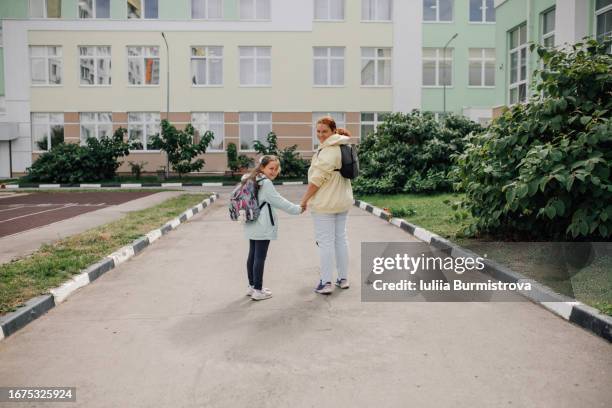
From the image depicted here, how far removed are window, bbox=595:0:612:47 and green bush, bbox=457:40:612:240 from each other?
7.59 m

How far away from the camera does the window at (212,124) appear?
34.0 m

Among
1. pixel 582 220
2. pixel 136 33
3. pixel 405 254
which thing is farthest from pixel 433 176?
pixel 136 33

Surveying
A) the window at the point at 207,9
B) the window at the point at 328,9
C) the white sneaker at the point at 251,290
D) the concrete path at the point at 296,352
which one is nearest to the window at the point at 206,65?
the window at the point at 207,9

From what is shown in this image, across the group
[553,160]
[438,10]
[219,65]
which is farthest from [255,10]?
[553,160]

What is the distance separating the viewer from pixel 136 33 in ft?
110

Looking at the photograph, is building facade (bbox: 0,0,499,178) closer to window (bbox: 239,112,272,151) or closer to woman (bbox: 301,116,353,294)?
window (bbox: 239,112,272,151)

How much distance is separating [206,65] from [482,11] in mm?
16113

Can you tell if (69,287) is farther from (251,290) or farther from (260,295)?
(260,295)

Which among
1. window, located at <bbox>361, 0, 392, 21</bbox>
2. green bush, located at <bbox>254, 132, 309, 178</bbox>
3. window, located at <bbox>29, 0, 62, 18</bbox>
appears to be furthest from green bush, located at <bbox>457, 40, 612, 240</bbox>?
window, located at <bbox>29, 0, 62, 18</bbox>

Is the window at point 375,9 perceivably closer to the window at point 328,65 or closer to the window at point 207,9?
the window at point 328,65

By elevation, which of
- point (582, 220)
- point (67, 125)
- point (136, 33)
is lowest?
point (582, 220)

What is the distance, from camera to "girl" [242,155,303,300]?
6.23 m

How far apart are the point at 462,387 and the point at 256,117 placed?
1229 inches

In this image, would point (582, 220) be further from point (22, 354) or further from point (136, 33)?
point (136, 33)
